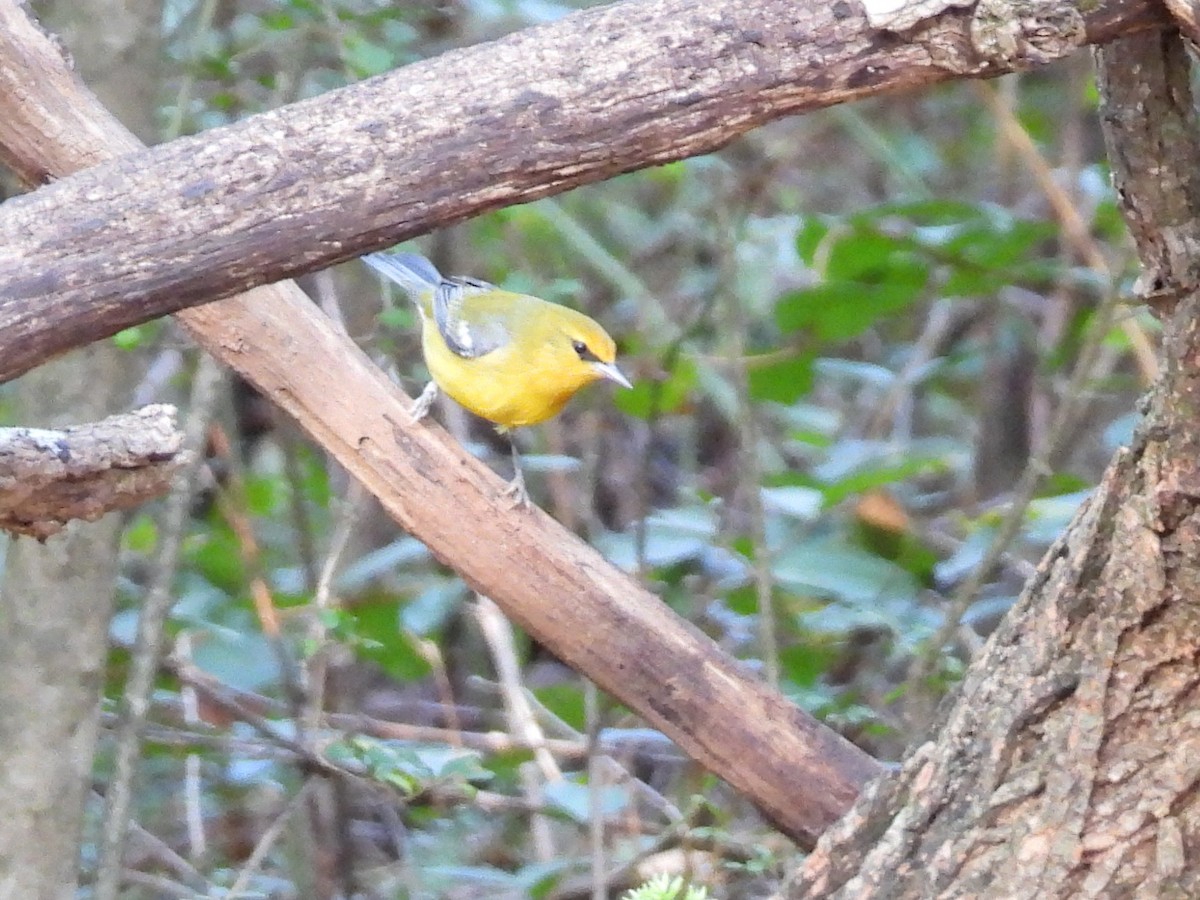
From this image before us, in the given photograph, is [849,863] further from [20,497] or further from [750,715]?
[20,497]

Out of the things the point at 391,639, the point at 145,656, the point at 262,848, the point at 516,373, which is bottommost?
the point at 262,848

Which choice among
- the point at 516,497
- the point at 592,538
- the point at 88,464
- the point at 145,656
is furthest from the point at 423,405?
the point at 592,538

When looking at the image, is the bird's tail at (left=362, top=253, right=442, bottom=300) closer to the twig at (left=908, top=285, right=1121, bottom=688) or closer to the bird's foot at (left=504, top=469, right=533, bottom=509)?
the bird's foot at (left=504, top=469, right=533, bottom=509)

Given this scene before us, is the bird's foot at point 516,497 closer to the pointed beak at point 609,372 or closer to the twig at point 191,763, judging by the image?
the pointed beak at point 609,372

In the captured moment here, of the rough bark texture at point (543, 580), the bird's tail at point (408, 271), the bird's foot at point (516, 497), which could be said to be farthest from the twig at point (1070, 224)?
the bird's foot at point (516, 497)

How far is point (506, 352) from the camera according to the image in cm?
287

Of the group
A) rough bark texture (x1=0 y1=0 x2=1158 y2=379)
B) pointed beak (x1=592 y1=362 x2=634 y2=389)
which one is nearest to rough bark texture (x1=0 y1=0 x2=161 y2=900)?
pointed beak (x1=592 y1=362 x2=634 y2=389)

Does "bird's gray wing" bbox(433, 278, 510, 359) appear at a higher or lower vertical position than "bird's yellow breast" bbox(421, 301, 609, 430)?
higher

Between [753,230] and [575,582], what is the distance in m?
2.42

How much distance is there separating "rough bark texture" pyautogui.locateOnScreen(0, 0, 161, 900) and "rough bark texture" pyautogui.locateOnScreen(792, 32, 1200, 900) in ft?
4.49

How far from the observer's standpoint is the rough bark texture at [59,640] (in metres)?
2.42

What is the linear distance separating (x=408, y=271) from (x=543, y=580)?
106cm

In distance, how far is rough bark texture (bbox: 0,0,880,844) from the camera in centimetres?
199

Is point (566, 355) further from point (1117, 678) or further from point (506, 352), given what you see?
point (1117, 678)
